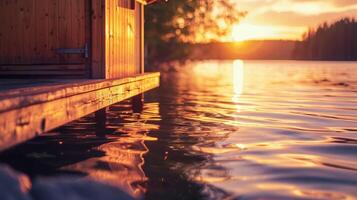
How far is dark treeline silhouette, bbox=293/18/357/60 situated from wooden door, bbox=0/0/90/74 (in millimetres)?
122135

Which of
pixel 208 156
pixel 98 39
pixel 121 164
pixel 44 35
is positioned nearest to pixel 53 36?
pixel 44 35

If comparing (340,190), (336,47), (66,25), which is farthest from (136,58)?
(336,47)

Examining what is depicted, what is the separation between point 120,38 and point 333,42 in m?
Answer: 124

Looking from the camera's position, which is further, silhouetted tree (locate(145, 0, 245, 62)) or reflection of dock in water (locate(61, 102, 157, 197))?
silhouetted tree (locate(145, 0, 245, 62))

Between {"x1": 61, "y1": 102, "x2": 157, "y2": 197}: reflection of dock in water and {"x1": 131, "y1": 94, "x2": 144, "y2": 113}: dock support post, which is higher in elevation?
{"x1": 131, "y1": 94, "x2": 144, "y2": 113}: dock support post

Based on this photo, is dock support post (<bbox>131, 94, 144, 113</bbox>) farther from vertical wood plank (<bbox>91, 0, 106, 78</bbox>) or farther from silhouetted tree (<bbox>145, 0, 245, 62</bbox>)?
silhouetted tree (<bbox>145, 0, 245, 62</bbox>)

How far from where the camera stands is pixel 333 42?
126 metres

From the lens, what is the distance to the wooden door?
30.6ft

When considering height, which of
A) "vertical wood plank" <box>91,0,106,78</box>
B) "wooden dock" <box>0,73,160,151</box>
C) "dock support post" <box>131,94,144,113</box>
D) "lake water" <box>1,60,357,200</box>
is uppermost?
"vertical wood plank" <box>91,0,106,78</box>

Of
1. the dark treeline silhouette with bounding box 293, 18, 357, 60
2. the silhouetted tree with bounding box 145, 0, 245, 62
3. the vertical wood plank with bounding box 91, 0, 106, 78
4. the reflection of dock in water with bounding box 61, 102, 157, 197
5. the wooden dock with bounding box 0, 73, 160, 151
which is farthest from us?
the dark treeline silhouette with bounding box 293, 18, 357, 60

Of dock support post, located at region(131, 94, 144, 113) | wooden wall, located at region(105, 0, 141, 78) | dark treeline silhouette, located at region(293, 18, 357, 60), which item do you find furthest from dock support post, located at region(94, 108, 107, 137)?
dark treeline silhouette, located at region(293, 18, 357, 60)

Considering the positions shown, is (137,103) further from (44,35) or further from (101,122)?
(44,35)

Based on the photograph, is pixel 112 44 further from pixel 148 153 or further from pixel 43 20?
pixel 148 153

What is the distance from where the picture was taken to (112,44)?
395 inches
